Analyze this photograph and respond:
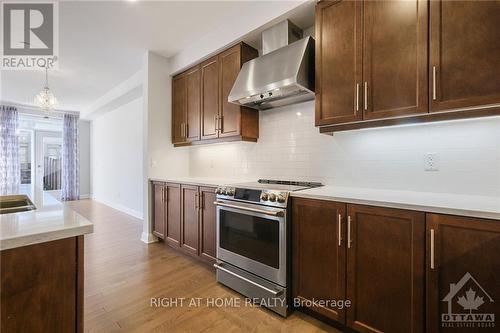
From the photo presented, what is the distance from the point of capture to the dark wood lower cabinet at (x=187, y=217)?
8.69 feet

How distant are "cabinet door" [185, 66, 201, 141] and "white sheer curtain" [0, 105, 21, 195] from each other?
5.71 metres

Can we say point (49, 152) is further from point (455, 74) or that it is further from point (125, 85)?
point (455, 74)

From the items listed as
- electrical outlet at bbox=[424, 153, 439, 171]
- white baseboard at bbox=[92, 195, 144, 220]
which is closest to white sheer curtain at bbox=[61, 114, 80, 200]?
white baseboard at bbox=[92, 195, 144, 220]

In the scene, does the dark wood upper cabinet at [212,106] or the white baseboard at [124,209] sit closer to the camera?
the dark wood upper cabinet at [212,106]

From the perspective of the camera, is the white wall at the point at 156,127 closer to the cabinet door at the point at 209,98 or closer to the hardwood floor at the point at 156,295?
the hardwood floor at the point at 156,295

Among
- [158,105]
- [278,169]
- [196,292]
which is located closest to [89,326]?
[196,292]

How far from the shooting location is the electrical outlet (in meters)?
1.76

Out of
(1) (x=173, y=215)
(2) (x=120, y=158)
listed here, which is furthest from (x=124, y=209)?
(1) (x=173, y=215)

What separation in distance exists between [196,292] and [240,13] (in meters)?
2.93

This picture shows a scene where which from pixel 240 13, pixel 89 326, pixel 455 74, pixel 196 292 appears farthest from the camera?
pixel 240 13

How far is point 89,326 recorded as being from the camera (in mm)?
1734
